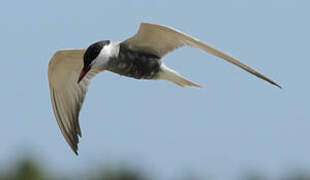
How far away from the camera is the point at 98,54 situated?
870cm

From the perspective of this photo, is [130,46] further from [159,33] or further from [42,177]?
[42,177]

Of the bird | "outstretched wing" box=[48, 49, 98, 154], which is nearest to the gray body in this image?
the bird

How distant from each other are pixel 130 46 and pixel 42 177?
86.4 ft

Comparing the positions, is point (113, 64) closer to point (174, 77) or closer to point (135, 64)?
point (135, 64)

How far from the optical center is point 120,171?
42156 mm

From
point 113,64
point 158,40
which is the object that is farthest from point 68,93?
point 158,40

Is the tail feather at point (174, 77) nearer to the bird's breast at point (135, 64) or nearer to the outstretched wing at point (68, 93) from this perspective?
the bird's breast at point (135, 64)

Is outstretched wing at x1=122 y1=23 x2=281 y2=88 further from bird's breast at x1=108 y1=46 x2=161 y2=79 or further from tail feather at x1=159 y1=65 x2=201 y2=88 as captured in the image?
tail feather at x1=159 y1=65 x2=201 y2=88

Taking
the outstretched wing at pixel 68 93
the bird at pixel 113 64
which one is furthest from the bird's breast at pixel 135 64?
the outstretched wing at pixel 68 93

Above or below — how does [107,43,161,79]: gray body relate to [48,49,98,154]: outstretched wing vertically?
above

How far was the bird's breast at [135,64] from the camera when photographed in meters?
8.80

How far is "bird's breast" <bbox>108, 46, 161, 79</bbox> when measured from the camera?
8.80 meters

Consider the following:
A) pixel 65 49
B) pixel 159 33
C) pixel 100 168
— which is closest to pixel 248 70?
pixel 159 33

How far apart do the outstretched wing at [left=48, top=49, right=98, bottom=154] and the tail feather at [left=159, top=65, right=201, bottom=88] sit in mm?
1022
